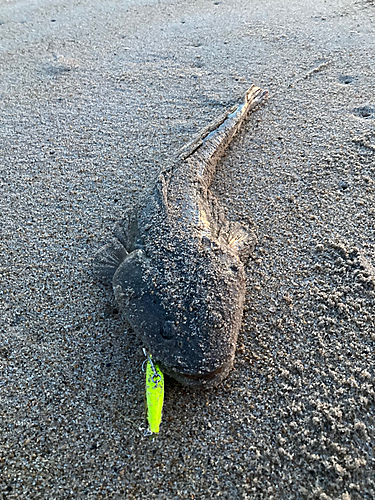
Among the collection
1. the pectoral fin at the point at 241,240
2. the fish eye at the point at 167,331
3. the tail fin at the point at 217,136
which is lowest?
the fish eye at the point at 167,331

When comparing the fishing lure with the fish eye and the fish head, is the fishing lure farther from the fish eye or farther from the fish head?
the fish eye

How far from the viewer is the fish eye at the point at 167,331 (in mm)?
1971

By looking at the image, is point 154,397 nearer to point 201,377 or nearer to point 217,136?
point 201,377

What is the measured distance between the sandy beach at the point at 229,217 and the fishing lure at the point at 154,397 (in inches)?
3.1

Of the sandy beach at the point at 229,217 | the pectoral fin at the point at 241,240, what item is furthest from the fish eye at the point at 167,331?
the pectoral fin at the point at 241,240

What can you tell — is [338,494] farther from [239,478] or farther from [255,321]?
[255,321]

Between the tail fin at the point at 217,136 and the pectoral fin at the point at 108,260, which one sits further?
the tail fin at the point at 217,136

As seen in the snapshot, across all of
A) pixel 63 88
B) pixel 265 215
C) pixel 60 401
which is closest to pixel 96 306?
pixel 60 401

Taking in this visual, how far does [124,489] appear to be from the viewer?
5.74 feet

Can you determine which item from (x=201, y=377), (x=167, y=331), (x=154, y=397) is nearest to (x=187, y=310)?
(x=167, y=331)

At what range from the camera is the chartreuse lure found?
6.21ft

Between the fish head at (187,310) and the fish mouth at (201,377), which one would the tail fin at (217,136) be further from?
the fish mouth at (201,377)

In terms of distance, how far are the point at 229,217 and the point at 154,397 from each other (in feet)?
4.99

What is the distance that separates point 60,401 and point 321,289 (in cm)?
172
